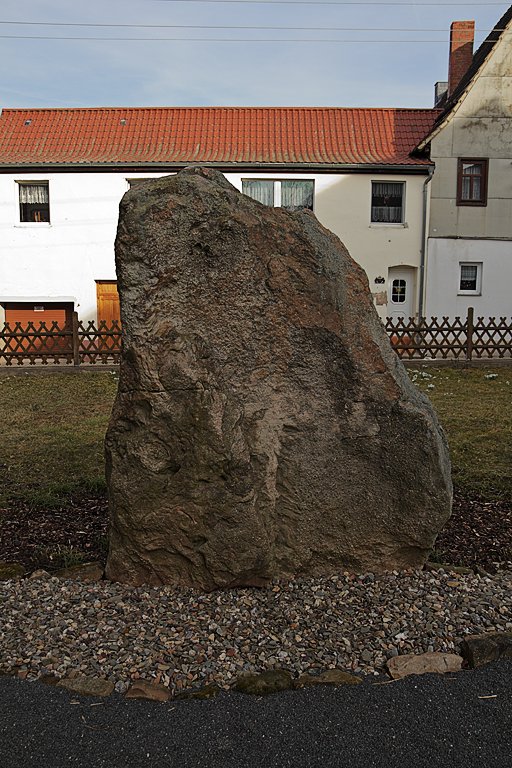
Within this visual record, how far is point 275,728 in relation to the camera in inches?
114

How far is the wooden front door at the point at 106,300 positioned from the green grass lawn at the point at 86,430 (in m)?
6.65

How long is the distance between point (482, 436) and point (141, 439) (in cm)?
616

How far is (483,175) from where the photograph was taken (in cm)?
2239

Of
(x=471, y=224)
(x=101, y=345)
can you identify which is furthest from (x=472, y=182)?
(x=101, y=345)

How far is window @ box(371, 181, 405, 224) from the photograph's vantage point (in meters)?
22.6

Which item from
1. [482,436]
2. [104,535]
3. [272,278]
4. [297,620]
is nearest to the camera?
[297,620]

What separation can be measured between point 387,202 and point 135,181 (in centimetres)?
848

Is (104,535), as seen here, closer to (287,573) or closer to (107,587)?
(107,587)

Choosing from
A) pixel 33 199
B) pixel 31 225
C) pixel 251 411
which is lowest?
pixel 251 411

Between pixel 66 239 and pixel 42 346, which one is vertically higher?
pixel 66 239

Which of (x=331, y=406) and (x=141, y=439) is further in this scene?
(x=331, y=406)

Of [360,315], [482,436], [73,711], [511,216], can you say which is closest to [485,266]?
[511,216]

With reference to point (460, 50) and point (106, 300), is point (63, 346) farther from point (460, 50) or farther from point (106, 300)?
point (460, 50)

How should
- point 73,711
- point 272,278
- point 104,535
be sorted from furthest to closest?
point 104,535 → point 272,278 → point 73,711
